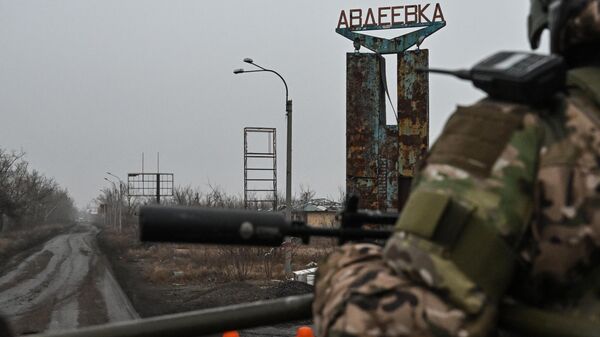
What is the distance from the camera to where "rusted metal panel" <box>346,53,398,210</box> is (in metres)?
9.41

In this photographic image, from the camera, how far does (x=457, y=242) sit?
107cm

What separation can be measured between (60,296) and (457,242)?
1750cm

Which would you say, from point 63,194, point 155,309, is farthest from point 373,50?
point 63,194

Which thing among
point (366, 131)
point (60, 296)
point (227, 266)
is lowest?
point (60, 296)

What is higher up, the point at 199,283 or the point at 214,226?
the point at 214,226

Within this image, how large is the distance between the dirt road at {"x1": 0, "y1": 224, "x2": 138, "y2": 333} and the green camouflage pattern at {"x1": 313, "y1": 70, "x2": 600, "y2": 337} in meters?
9.94

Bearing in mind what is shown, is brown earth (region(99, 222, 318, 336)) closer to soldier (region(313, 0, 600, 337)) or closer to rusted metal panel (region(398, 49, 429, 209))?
rusted metal panel (region(398, 49, 429, 209))

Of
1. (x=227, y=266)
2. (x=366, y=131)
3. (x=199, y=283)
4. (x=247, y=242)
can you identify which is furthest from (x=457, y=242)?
(x=227, y=266)

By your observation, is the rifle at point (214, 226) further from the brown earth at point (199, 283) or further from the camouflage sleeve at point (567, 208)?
the brown earth at point (199, 283)

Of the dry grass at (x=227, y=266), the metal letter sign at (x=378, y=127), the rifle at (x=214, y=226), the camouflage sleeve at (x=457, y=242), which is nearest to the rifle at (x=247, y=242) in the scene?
the rifle at (x=214, y=226)

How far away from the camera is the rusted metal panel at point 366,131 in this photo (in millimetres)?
9414

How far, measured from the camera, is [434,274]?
41.6 inches

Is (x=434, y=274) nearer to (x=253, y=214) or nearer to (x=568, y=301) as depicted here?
(x=568, y=301)

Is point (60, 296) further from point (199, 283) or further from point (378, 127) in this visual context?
point (378, 127)
